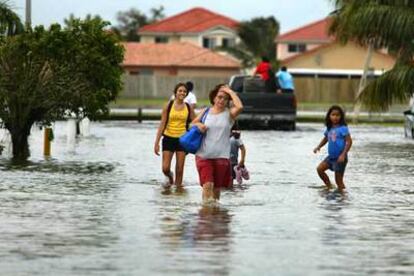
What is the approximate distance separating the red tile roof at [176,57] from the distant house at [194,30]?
23008 mm

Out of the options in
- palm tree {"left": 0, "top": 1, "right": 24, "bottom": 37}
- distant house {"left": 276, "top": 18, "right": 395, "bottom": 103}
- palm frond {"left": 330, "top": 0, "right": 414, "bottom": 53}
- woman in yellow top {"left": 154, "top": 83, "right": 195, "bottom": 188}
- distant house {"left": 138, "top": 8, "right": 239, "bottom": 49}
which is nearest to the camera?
woman in yellow top {"left": 154, "top": 83, "right": 195, "bottom": 188}

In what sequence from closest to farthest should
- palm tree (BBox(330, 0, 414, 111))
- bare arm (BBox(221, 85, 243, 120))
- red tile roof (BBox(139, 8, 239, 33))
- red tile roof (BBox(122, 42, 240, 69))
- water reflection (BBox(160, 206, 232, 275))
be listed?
water reflection (BBox(160, 206, 232, 275)), bare arm (BBox(221, 85, 243, 120)), palm tree (BBox(330, 0, 414, 111)), red tile roof (BBox(122, 42, 240, 69)), red tile roof (BBox(139, 8, 239, 33))

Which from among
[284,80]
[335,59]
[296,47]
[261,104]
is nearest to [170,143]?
[261,104]

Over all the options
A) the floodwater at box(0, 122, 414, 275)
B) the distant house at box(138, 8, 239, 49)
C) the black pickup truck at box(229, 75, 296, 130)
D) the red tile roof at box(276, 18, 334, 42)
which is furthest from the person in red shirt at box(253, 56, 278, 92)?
the distant house at box(138, 8, 239, 49)

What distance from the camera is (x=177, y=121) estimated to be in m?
21.7

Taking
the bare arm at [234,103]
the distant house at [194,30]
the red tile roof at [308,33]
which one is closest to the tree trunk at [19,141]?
the bare arm at [234,103]

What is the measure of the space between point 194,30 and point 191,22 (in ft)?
9.63

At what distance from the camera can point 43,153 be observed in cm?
3047

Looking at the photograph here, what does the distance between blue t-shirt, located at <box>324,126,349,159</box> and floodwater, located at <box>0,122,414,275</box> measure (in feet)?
2.01

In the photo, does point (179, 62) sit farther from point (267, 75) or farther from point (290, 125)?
point (267, 75)

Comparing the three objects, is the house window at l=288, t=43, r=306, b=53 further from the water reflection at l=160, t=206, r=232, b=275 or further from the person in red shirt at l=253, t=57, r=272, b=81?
the water reflection at l=160, t=206, r=232, b=275

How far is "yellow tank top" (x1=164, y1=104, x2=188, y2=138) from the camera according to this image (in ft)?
71.1

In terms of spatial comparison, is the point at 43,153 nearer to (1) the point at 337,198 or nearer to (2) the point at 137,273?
(1) the point at 337,198

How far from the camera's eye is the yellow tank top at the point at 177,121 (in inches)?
853
